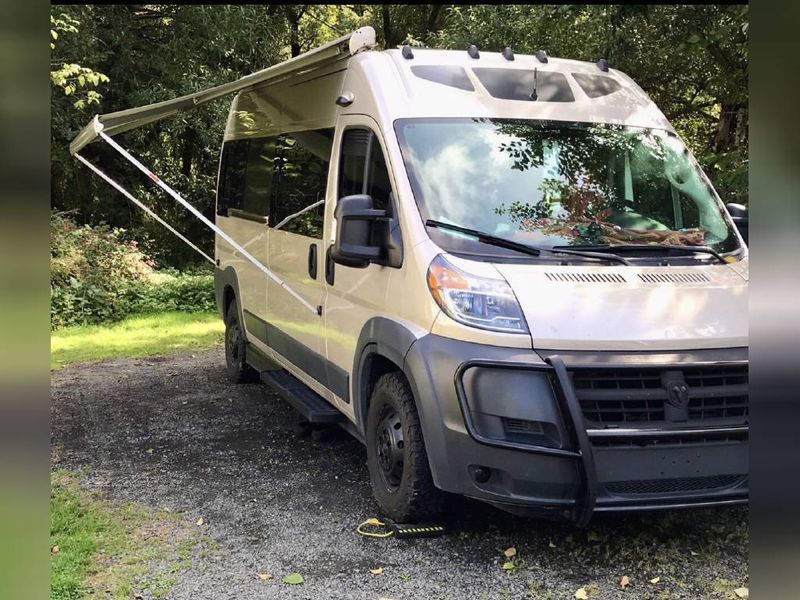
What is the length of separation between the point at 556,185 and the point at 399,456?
1.71m

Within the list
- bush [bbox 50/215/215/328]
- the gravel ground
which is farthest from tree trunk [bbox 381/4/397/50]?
the gravel ground

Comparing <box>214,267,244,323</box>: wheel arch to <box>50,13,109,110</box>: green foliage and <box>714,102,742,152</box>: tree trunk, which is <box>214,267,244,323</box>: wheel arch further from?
<box>714,102,742,152</box>: tree trunk

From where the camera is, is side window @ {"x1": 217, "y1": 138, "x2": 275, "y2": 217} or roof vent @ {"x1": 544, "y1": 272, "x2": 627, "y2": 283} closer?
roof vent @ {"x1": 544, "y1": 272, "x2": 627, "y2": 283}

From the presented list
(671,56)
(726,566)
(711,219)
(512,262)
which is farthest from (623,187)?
(671,56)

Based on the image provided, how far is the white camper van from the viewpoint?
11.6 ft

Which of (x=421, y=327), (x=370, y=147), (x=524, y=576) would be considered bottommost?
(x=524, y=576)

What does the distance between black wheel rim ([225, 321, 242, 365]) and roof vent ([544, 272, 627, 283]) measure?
4532 millimetres

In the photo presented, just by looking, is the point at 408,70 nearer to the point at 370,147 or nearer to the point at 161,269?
the point at 370,147

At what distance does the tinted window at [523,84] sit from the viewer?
15.2 ft

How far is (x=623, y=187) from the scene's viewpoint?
4.50 metres

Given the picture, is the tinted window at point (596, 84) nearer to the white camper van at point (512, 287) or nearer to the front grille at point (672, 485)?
the white camper van at point (512, 287)

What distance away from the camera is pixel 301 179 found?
5738mm

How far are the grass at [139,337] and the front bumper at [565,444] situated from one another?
6.75m
